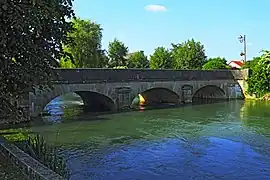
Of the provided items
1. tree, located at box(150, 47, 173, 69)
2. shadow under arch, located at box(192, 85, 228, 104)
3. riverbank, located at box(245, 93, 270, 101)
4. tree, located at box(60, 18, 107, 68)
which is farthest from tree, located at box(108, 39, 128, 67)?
riverbank, located at box(245, 93, 270, 101)

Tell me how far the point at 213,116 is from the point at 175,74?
865 cm

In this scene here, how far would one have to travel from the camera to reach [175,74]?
112 feet

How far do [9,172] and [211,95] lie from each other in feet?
118

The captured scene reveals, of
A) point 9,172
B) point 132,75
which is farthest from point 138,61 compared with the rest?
point 9,172

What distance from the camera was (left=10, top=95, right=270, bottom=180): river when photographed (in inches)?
477

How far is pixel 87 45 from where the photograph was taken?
147 ft

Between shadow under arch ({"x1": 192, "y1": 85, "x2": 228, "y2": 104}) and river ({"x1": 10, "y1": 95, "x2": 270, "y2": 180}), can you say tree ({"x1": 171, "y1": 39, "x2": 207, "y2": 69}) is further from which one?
river ({"x1": 10, "y1": 95, "x2": 270, "y2": 180})

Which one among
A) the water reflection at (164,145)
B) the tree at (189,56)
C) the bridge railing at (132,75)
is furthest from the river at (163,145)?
the tree at (189,56)

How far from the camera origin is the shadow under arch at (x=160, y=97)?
35.0 m

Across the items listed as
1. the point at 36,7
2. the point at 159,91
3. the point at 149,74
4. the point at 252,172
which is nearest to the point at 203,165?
the point at 252,172

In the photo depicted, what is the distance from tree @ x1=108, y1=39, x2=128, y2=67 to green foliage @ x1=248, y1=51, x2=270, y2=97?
24.9 metres

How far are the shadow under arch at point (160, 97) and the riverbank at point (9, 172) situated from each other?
1013 inches

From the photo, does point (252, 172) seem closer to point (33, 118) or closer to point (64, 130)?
point (64, 130)

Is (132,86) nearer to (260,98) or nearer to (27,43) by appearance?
(260,98)
